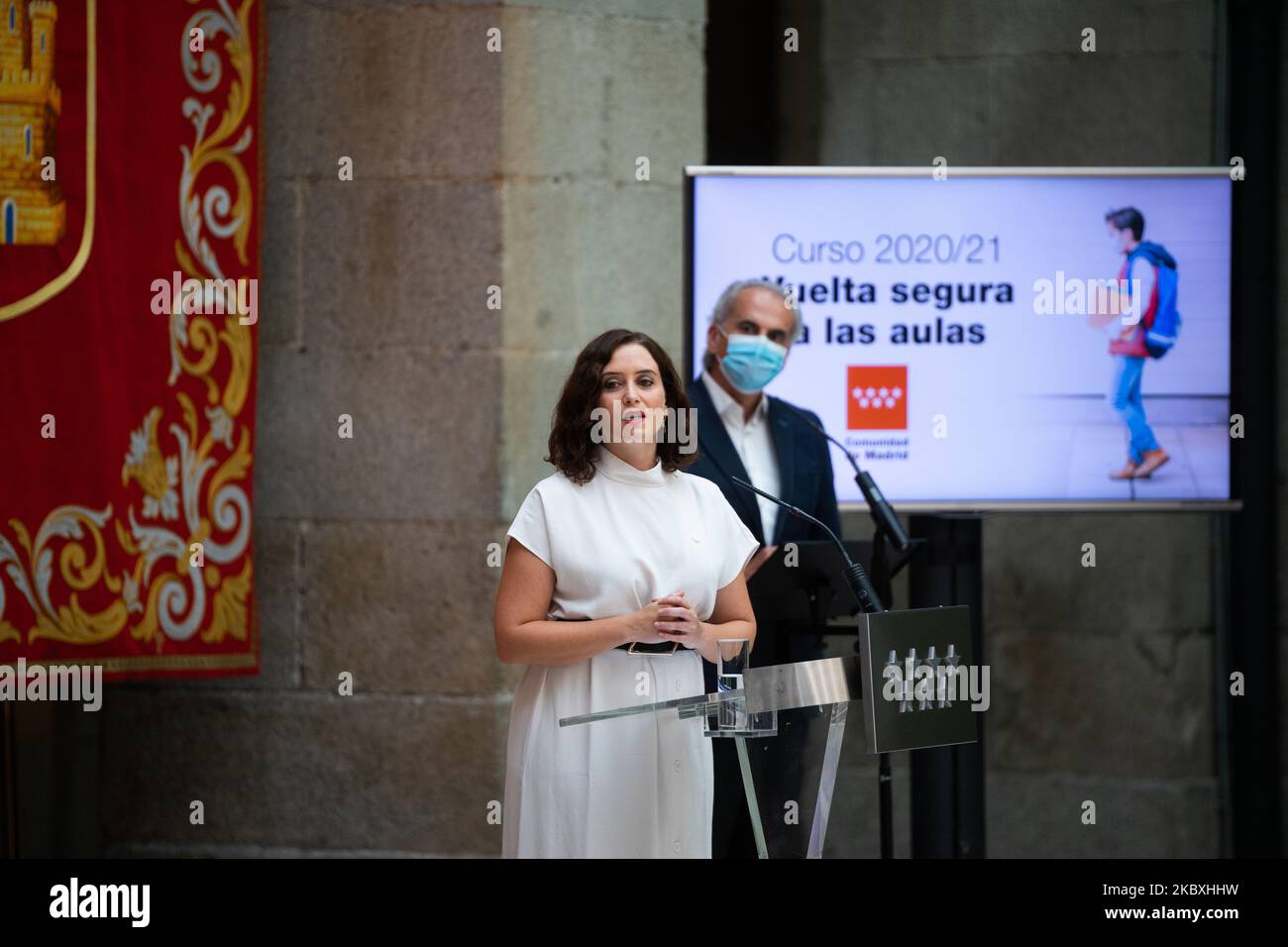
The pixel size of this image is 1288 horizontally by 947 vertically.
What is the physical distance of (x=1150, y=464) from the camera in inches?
157

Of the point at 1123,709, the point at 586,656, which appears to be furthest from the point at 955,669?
the point at 1123,709

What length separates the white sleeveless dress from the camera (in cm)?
258

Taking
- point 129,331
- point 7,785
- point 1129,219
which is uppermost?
point 1129,219

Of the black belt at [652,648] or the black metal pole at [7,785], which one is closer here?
the black belt at [652,648]

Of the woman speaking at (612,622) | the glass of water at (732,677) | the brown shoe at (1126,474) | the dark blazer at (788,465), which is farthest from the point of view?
the brown shoe at (1126,474)

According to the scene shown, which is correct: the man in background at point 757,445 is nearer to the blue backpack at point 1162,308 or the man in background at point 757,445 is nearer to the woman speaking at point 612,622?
the woman speaking at point 612,622

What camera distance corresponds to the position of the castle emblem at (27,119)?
12.6ft

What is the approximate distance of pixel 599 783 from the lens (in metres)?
2.57

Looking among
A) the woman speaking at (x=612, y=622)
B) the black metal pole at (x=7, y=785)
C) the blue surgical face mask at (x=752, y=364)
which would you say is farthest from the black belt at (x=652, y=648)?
the black metal pole at (x=7, y=785)

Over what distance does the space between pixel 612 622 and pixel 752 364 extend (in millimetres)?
1182

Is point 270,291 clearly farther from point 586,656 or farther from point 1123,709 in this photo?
point 1123,709

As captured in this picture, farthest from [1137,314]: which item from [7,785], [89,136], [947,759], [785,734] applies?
[7,785]

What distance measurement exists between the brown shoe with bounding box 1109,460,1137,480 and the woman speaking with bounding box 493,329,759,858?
164 cm

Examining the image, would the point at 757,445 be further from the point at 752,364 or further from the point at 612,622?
the point at 612,622
